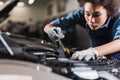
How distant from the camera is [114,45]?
234 centimetres

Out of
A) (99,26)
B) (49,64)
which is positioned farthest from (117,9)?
(49,64)

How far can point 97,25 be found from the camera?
92.3 inches

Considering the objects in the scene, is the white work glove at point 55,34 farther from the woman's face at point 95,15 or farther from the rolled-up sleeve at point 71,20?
the woman's face at point 95,15

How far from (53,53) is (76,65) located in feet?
0.64

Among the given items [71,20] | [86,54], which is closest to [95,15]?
[71,20]

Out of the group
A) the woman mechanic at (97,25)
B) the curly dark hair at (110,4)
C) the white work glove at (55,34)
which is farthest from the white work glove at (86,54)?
the curly dark hair at (110,4)

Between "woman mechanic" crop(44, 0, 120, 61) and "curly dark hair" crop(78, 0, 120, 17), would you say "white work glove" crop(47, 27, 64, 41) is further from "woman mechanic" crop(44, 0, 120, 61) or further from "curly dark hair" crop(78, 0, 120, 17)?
"curly dark hair" crop(78, 0, 120, 17)

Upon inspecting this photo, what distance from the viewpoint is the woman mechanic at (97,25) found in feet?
7.57

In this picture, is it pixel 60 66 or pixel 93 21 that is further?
pixel 93 21

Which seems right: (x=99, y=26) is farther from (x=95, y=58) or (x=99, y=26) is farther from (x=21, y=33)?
(x=21, y=33)

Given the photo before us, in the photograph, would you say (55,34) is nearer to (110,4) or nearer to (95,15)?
(95,15)

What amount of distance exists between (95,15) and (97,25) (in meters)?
0.08

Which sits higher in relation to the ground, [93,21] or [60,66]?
[93,21]

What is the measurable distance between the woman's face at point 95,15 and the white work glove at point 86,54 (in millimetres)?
169
